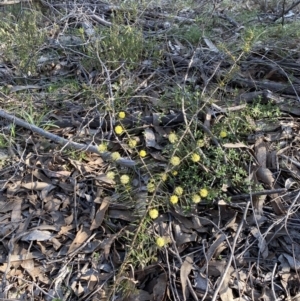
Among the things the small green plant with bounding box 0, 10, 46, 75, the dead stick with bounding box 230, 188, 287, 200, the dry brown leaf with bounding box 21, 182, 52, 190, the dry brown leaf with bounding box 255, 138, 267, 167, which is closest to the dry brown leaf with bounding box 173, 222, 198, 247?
the dead stick with bounding box 230, 188, 287, 200

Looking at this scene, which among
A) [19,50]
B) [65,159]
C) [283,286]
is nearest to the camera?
[283,286]

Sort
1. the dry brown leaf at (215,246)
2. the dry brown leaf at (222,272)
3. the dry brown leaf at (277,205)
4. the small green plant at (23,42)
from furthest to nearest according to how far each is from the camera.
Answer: the small green plant at (23,42), the dry brown leaf at (277,205), the dry brown leaf at (215,246), the dry brown leaf at (222,272)

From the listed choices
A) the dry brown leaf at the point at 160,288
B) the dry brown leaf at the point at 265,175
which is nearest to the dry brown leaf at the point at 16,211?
the dry brown leaf at the point at 160,288

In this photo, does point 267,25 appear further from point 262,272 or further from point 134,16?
point 262,272

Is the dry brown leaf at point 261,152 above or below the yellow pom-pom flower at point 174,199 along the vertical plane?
below

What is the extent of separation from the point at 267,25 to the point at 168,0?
114cm

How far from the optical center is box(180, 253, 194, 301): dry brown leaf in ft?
5.81

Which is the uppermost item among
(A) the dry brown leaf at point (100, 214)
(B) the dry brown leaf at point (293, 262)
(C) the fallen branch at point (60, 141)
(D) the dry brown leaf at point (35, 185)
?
(C) the fallen branch at point (60, 141)

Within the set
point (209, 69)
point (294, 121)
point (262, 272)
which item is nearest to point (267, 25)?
point (209, 69)

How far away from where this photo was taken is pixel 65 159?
88.4 inches

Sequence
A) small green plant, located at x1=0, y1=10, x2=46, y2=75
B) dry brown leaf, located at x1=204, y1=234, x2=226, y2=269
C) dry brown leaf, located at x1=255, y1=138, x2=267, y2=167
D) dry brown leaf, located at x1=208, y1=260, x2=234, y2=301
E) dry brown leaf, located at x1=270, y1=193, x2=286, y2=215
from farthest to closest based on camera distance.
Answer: small green plant, located at x1=0, y1=10, x2=46, y2=75 → dry brown leaf, located at x1=255, y1=138, x2=267, y2=167 → dry brown leaf, located at x1=270, y1=193, x2=286, y2=215 → dry brown leaf, located at x1=204, y1=234, x2=226, y2=269 → dry brown leaf, located at x1=208, y1=260, x2=234, y2=301

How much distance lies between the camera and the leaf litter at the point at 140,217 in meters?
1.81

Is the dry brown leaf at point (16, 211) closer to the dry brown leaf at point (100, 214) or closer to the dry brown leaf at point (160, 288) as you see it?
the dry brown leaf at point (100, 214)

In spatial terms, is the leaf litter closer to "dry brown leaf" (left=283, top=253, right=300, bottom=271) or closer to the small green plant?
"dry brown leaf" (left=283, top=253, right=300, bottom=271)
